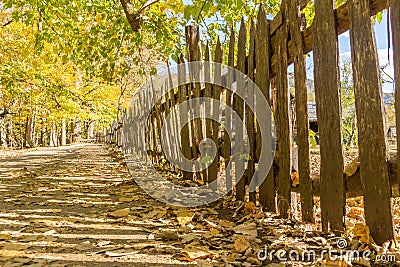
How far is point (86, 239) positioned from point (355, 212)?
2298 mm

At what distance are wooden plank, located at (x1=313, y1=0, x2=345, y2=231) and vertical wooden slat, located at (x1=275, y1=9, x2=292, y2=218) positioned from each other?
385 millimetres

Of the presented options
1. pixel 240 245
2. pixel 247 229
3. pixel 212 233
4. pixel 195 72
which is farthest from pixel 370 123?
pixel 195 72

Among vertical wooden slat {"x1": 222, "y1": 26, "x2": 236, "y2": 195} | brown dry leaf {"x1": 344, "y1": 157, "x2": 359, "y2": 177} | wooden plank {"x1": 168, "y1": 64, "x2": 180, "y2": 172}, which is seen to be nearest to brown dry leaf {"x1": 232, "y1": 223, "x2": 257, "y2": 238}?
brown dry leaf {"x1": 344, "y1": 157, "x2": 359, "y2": 177}

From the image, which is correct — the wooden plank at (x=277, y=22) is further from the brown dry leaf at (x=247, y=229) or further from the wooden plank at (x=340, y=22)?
the brown dry leaf at (x=247, y=229)

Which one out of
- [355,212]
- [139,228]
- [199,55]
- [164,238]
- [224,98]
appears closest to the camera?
[164,238]

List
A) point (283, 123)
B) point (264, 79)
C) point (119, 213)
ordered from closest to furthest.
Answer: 1. point (283, 123)
2. point (264, 79)
3. point (119, 213)

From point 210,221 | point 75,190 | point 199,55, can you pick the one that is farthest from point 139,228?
point 199,55

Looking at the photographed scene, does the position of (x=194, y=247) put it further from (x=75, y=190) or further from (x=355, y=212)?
(x=75, y=190)

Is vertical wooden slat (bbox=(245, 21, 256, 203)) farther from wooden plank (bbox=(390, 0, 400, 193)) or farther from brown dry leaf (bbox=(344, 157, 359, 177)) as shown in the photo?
wooden plank (bbox=(390, 0, 400, 193))

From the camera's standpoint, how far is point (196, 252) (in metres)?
2.09

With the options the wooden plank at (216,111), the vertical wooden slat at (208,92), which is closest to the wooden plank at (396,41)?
→ the wooden plank at (216,111)

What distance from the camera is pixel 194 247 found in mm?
2186

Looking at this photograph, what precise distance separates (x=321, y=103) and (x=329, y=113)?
10 centimetres

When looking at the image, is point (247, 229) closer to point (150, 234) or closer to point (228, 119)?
point (150, 234)
